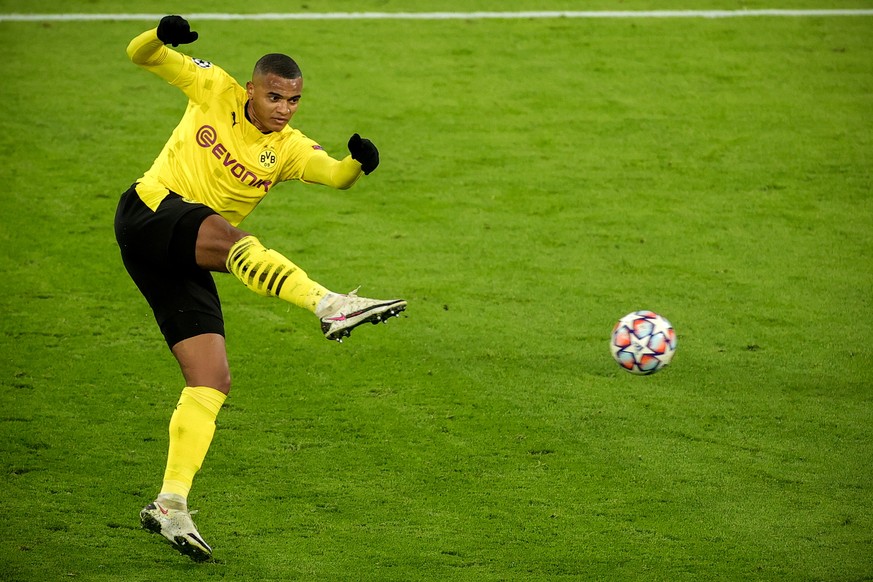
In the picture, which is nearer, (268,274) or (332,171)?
(268,274)

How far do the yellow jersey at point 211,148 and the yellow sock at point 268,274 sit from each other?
2.55 feet

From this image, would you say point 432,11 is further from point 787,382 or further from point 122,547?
point 122,547

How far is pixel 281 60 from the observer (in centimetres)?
667

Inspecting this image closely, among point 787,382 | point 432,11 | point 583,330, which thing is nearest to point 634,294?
point 583,330

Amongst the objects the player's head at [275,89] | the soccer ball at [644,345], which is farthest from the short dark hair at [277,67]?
the soccer ball at [644,345]

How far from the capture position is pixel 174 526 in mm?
Result: 6137

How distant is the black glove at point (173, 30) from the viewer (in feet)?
21.3

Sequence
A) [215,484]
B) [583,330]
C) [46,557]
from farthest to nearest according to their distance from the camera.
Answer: [583,330]
[215,484]
[46,557]

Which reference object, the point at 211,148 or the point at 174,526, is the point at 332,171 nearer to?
the point at 211,148

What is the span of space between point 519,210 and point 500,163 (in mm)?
1037

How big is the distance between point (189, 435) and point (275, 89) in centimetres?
196

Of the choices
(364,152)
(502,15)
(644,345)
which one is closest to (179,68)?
(364,152)

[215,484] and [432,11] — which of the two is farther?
[432,11]

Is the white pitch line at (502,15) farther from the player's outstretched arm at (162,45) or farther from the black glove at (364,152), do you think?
the black glove at (364,152)
